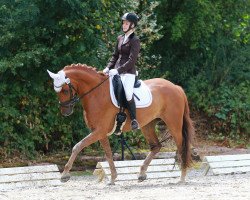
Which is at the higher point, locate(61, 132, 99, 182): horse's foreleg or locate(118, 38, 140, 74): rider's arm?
locate(118, 38, 140, 74): rider's arm

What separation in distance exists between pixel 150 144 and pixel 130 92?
148cm

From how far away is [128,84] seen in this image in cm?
1204

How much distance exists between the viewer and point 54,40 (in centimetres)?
1569

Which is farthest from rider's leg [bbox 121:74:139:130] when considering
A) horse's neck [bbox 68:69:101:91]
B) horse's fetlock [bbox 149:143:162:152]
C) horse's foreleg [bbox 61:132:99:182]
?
horse's fetlock [bbox 149:143:162:152]

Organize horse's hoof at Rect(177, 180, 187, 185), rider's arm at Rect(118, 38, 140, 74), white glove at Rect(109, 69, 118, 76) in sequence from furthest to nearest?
horse's hoof at Rect(177, 180, 187, 185)
rider's arm at Rect(118, 38, 140, 74)
white glove at Rect(109, 69, 118, 76)

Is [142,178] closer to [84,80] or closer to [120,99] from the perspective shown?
[120,99]

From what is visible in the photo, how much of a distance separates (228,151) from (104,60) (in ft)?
13.9

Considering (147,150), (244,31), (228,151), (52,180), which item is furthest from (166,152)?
(244,31)

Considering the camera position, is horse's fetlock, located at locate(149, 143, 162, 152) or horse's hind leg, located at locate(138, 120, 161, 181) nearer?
horse's hind leg, located at locate(138, 120, 161, 181)

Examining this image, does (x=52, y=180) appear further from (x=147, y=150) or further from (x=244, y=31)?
(x=244, y=31)

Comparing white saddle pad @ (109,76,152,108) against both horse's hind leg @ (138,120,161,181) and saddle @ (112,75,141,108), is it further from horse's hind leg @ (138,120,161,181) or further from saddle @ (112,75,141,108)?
horse's hind leg @ (138,120,161,181)

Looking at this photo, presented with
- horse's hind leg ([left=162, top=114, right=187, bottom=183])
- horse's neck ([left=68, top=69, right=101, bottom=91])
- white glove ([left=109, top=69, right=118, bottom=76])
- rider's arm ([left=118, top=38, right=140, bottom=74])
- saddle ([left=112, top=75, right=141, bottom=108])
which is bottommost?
horse's hind leg ([left=162, top=114, right=187, bottom=183])

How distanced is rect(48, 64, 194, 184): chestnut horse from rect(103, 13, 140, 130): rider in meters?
0.25

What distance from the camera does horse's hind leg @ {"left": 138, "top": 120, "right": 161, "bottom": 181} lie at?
502 inches
